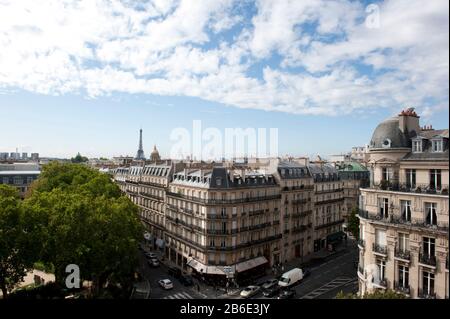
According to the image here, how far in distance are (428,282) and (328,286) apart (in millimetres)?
13571

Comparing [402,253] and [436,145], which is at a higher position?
[436,145]

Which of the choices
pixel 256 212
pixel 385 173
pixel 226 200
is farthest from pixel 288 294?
pixel 385 173

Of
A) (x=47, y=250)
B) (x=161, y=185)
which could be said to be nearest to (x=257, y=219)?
(x=161, y=185)

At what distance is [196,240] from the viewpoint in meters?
35.2

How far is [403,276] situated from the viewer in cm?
1927

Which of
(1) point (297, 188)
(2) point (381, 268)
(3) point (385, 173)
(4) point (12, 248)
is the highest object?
(3) point (385, 173)

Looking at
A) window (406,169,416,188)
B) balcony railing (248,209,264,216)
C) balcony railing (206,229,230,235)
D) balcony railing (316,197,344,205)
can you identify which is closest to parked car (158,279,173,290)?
balcony railing (206,229,230,235)

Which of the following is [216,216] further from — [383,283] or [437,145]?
[437,145]

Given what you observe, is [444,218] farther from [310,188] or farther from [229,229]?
[310,188]

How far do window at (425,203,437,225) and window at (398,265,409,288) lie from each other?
2.87 m

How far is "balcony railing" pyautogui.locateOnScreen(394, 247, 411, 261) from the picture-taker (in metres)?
19.0

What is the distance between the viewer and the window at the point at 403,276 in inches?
754

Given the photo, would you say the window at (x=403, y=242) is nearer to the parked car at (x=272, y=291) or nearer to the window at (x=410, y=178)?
the window at (x=410, y=178)

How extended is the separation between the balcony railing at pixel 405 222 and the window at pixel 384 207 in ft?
0.66
